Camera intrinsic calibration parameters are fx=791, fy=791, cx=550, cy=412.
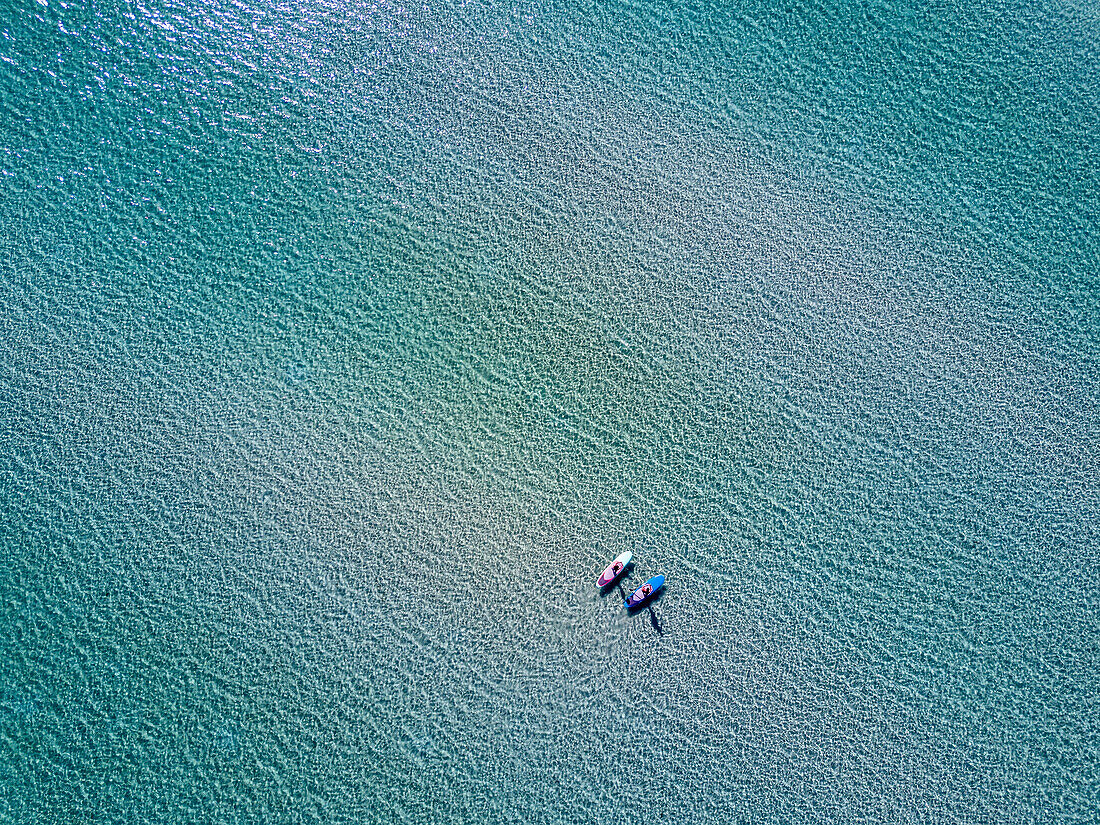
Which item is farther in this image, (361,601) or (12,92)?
(12,92)

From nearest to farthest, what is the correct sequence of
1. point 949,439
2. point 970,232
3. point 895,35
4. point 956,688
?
1. point 956,688
2. point 949,439
3. point 970,232
4. point 895,35

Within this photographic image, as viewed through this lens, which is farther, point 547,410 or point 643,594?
point 547,410

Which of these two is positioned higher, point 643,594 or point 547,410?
point 547,410

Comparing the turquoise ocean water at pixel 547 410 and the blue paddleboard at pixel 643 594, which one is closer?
the turquoise ocean water at pixel 547 410

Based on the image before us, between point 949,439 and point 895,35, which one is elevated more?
point 895,35

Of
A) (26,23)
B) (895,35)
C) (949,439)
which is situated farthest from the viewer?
(26,23)

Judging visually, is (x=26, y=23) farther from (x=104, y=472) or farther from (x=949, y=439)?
(x=949, y=439)

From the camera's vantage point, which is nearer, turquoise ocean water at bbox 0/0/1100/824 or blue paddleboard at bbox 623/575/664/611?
turquoise ocean water at bbox 0/0/1100/824

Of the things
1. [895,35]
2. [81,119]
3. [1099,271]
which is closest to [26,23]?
[81,119]
